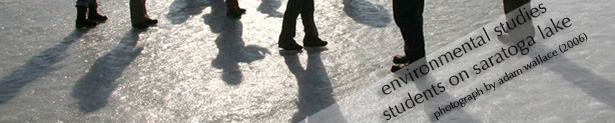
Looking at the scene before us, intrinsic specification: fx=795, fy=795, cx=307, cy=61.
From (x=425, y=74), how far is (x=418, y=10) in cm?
37

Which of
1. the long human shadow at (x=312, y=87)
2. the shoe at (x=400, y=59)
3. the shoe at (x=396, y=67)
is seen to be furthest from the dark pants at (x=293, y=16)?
the shoe at (x=396, y=67)

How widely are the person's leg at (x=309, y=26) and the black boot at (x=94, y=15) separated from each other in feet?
7.36

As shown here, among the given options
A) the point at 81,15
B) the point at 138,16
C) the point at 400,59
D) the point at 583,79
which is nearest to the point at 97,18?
the point at 81,15

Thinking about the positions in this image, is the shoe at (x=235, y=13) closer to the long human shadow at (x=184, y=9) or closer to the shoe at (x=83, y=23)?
the long human shadow at (x=184, y=9)

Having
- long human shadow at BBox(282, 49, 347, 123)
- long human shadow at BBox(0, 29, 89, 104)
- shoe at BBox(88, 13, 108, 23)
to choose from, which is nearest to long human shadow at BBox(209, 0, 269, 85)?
long human shadow at BBox(282, 49, 347, 123)

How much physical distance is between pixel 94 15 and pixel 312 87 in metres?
3.06

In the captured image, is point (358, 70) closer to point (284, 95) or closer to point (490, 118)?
point (284, 95)

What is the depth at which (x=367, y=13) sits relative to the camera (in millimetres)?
6641

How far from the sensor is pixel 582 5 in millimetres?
5938

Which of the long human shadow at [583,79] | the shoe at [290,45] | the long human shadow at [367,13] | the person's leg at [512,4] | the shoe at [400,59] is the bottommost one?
the long human shadow at [367,13]

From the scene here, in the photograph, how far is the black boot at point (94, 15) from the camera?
22.4ft

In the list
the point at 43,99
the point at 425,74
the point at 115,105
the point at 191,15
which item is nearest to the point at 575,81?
the point at 425,74

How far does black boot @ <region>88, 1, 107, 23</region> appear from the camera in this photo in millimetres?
6820

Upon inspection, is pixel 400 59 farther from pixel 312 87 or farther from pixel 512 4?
pixel 512 4
